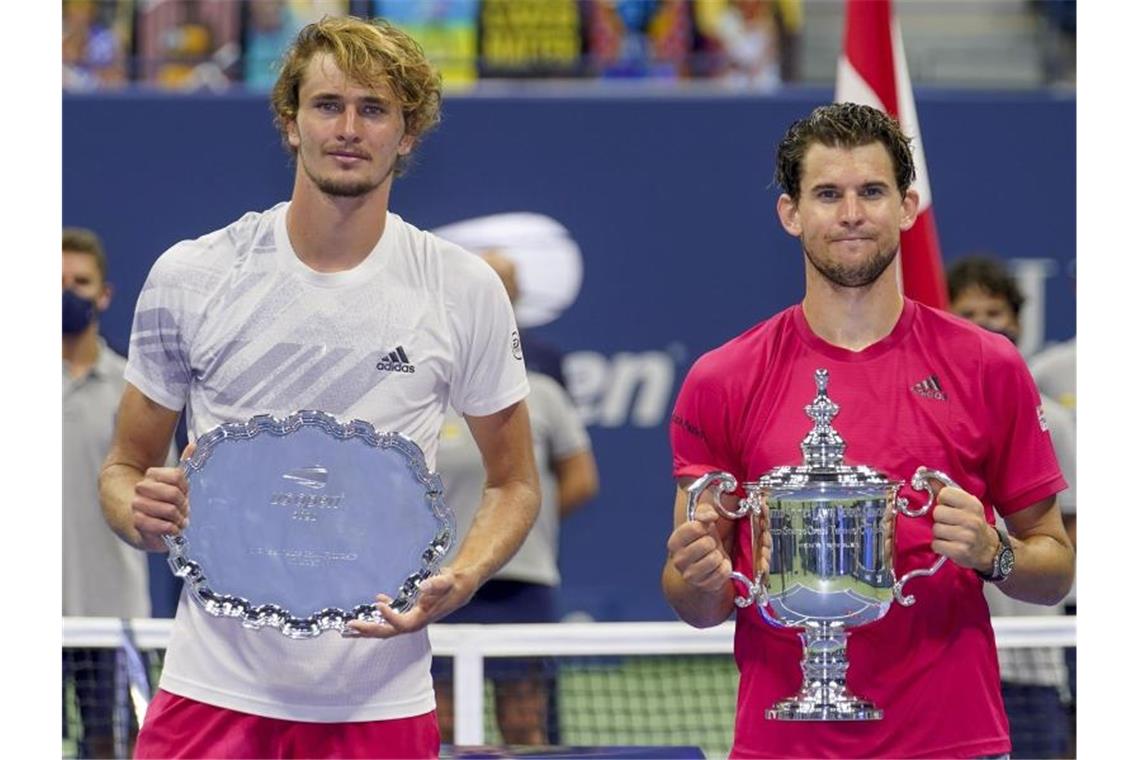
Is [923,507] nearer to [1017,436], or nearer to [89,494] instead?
[1017,436]

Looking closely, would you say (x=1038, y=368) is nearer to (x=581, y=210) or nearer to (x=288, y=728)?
(x=581, y=210)

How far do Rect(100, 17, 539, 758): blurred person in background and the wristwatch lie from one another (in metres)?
0.81

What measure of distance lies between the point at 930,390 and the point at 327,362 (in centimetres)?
101

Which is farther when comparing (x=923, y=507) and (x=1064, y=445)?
(x=1064, y=445)

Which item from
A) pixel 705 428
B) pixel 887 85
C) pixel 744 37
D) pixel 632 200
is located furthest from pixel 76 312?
pixel 744 37

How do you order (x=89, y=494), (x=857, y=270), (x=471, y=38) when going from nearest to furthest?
(x=857, y=270)
(x=89, y=494)
(x=471, y=38)

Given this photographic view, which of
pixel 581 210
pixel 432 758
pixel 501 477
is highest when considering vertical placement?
pixel 581 210

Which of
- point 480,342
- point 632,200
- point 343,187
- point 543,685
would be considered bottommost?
point 543,685

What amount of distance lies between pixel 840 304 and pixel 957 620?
1.83ft

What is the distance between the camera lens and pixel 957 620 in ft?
10.2

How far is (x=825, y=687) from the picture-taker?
118 inches

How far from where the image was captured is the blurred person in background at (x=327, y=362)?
316 centimetres
